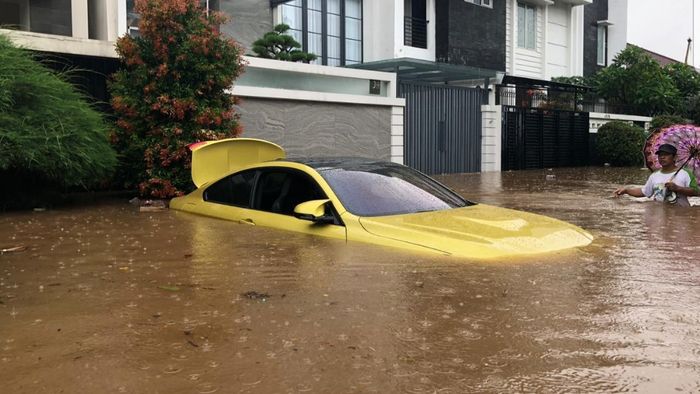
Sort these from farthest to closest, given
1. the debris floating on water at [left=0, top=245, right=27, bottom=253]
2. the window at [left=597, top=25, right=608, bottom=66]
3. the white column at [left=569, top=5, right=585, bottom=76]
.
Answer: the window at [left=597, top=25, right=608, bottom=66] → the white column at [left=569, top=5, right=585, bottom=76] → the debris floating on water at [left=0, top=245, right=27, bottom=253]

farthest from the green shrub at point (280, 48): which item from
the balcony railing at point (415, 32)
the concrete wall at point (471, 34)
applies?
the concrete wall at point (471, 34)

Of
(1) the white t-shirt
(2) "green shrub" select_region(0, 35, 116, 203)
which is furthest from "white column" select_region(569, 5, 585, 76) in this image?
(2) "green shrub" select_region(0, 35, 116, 203)

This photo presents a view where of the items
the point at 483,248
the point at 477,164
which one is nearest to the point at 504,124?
the point at 477,164

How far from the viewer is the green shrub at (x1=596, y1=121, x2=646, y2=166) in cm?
2341

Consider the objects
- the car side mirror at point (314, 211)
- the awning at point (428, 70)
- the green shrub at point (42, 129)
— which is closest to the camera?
the car side mirror at point (314, 211)

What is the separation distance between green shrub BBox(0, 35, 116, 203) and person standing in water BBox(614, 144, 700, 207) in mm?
7121

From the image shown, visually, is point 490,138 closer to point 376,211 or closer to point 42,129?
point 42,129

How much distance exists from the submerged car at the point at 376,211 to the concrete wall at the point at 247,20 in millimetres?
11673

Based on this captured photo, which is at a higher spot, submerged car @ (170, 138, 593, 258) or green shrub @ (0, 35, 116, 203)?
green shrub @ (0, 35, 116, 203)

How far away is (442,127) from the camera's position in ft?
59.6

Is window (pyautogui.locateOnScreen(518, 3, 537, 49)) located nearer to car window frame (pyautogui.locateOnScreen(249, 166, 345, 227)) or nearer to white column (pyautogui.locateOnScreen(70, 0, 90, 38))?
white column (pyautogui.locateOnScreen(70, 0, 90, 38))

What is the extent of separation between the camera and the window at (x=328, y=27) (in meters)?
18.5

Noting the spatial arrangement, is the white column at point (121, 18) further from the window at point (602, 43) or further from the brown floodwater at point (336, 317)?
the window at point (602, 43)

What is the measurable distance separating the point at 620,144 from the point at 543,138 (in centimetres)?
351
